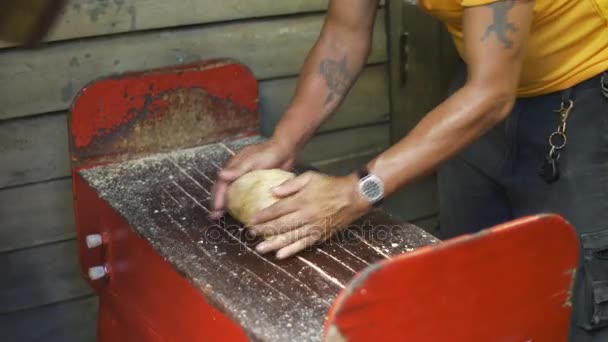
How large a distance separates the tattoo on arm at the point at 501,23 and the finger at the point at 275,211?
17.8 inches

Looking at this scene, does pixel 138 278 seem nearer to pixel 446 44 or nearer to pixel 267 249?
pixel 267 249

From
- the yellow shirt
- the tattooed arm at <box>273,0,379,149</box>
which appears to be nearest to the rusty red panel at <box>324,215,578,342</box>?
the yellow shirt

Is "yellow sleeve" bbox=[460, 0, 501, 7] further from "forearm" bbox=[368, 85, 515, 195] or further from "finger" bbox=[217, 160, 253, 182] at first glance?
"finger" bbox=[217, 160, 253, 182]

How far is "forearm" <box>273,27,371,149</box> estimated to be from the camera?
1.99 metres

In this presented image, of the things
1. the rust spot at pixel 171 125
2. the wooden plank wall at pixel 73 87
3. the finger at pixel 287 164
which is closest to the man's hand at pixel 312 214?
the finger at pixel 287 164

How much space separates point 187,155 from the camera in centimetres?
219

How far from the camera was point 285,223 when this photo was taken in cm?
162

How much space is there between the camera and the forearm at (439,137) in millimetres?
1571

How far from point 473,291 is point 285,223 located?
1.48 ft

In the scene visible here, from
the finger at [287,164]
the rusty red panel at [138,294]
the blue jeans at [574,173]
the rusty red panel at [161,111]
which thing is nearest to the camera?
the rusty red panel at [138,294]

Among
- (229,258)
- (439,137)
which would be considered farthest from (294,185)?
(439,137)

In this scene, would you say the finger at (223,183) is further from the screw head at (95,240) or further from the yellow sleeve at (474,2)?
the yellow sleeve at (474,2)

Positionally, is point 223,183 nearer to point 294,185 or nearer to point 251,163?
point 251,163

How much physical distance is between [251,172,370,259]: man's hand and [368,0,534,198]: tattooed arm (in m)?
0.07
